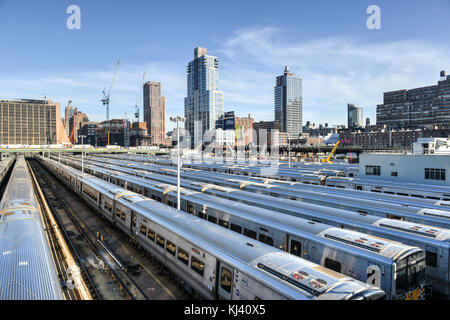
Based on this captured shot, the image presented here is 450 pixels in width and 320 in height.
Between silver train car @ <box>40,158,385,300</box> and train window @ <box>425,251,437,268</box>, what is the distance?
5658 mm

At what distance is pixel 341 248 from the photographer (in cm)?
1177

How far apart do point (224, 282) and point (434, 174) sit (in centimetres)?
3084

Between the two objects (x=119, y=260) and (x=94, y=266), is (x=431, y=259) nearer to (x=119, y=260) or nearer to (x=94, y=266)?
(x=119, y=260)

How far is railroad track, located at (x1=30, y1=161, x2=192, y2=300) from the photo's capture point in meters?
15.5

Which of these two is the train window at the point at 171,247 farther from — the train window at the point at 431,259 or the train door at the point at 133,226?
the train window at the point at 431,259

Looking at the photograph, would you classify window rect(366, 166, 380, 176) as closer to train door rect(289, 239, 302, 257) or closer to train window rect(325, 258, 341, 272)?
train door rect(289, 239, 302, 257)

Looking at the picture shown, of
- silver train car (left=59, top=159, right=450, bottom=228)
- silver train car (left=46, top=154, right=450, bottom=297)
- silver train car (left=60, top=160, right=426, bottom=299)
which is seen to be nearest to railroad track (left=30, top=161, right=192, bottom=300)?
silver train car (left=60, top=160, right=426, bottom=299)

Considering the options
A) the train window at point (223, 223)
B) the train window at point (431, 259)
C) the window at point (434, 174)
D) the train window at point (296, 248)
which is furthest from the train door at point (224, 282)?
the window at point (434, 174)

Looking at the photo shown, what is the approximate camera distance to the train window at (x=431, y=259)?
12.4 meters

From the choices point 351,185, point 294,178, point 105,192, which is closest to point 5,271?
point 105,192

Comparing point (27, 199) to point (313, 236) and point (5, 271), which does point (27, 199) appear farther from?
point (313, 236)

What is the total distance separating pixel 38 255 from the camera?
11.5 metres

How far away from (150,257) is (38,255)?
8.86 meters

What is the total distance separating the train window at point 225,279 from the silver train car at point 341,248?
4210mm
